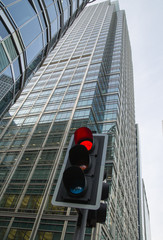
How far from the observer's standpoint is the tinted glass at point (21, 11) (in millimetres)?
11516

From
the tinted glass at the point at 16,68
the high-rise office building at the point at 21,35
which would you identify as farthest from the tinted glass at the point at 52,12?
the tinted glass at the point at 16,68

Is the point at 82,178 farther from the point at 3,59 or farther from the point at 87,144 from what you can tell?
the point at 3,59

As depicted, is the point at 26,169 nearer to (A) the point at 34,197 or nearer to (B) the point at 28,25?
(A) the point at 34,197

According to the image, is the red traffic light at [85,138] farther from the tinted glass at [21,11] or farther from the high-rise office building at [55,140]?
the high-rise office building at [55,140]

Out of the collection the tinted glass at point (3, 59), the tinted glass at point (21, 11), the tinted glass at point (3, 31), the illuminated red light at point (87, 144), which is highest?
the tinted glass at point (21, 11)

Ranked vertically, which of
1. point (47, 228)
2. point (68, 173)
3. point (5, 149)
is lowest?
point (68, 173)

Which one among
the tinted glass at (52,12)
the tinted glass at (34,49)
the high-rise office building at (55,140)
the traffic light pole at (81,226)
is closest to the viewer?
the traffic light pole at (81,226)

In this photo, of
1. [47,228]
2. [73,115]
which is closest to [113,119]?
[73,115]

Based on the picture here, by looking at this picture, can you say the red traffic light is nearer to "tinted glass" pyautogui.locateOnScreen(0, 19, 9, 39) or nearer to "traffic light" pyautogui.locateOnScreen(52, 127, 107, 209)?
"traffic light" pyautogui.locateOnScreen(52, 127, 107, 209)

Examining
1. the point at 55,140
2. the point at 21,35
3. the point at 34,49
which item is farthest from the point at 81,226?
the point at 55,140

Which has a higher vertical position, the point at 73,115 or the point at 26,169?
the point at 73,115

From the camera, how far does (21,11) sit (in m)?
12.2

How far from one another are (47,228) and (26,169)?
9.74 m

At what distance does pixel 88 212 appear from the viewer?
2.43 metres
